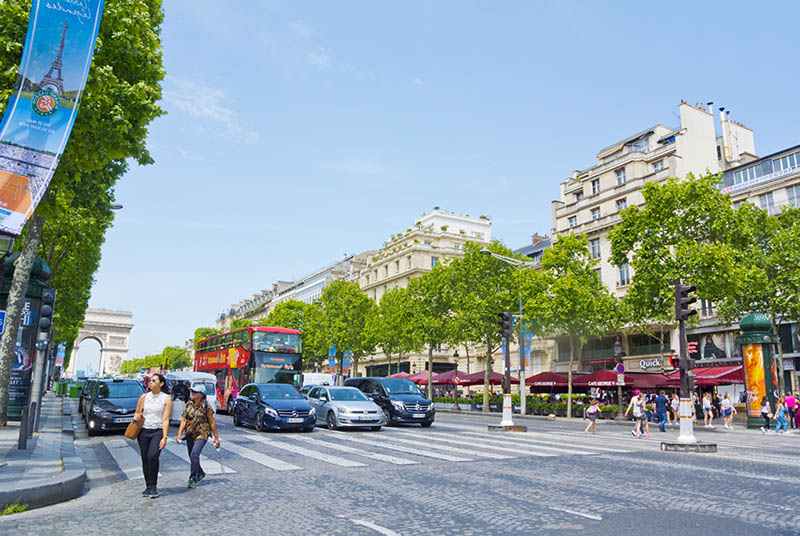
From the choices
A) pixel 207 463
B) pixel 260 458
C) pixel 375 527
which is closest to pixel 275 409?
pixel 260 458

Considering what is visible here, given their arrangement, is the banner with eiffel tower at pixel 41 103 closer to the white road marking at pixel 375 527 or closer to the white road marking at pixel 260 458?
the white road marking at pixel 260 458

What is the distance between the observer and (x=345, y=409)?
19.5 m

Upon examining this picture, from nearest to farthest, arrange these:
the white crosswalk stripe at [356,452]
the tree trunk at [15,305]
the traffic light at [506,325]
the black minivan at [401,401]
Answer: the white crosswalk stripe at [356,452] → the tree trunk at [15,305] → the traffic light at [506,325] → the black minivan at [401,401]

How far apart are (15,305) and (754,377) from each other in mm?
29686

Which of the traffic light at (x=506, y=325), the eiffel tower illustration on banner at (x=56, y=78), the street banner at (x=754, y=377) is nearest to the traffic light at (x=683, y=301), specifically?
the traffic light at (x=506, y=325)

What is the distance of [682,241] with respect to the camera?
32.1 m

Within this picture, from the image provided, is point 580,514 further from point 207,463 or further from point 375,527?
point 207,463

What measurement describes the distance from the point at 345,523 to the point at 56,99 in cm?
762

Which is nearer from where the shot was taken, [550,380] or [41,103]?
[41,103]

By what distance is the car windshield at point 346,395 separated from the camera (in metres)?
20.8

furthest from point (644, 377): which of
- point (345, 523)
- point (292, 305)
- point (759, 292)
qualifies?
point (292, 305)

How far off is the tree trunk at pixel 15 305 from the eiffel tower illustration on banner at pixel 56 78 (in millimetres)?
6677

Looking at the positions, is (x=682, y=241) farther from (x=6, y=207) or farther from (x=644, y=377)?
(x=6, y=207)

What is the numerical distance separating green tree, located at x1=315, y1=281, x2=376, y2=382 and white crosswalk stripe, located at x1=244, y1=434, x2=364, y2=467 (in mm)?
43611
